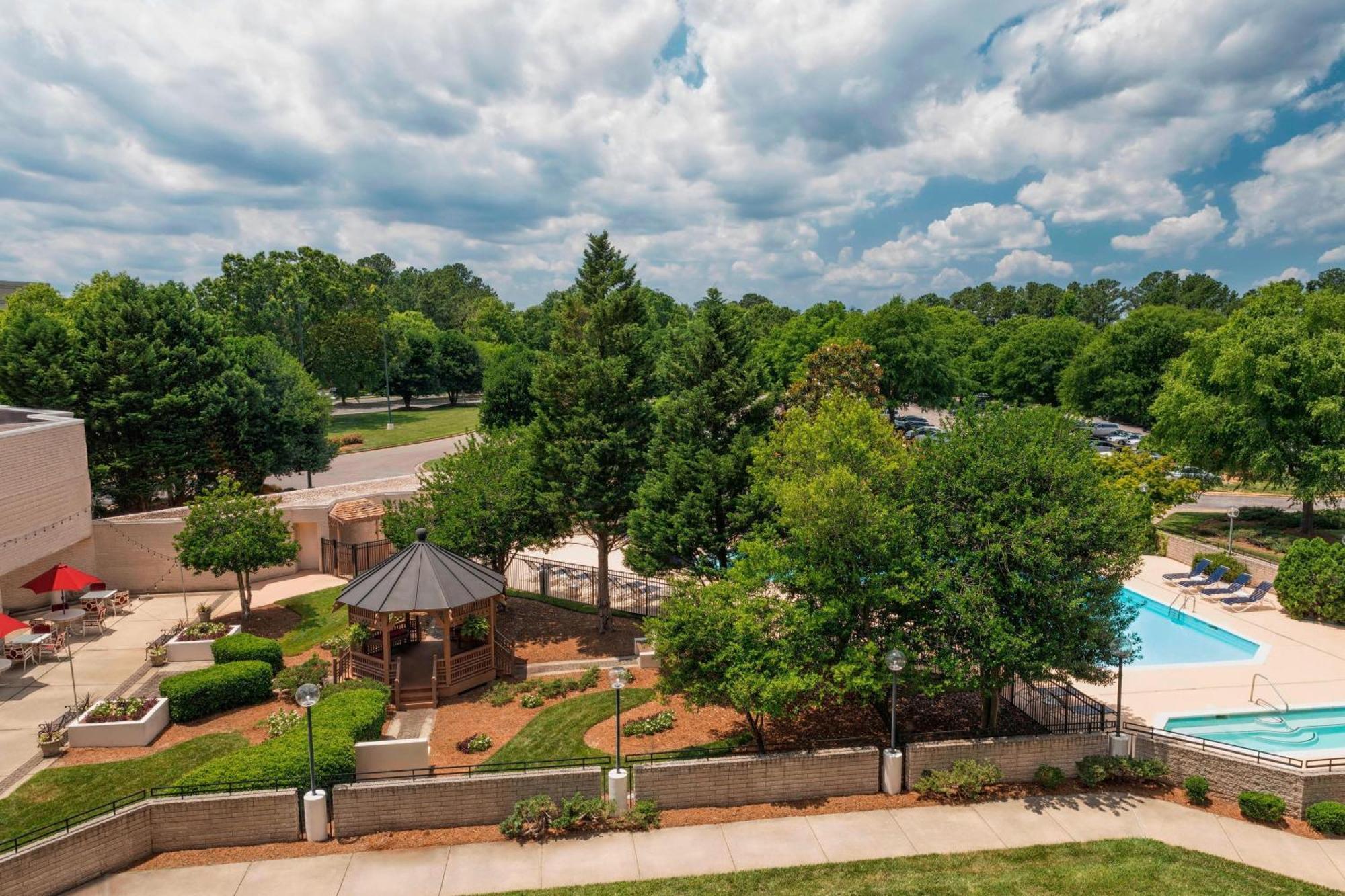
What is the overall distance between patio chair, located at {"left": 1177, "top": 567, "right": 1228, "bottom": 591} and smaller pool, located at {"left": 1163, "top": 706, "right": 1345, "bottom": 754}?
9.72 meters

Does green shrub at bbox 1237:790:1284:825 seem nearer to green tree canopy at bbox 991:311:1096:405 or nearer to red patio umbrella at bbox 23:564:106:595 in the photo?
red patio umbrella at bbox 23:564:106:595

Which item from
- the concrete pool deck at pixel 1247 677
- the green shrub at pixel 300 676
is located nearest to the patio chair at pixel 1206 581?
the concrete pool deck at pixel 1247 677

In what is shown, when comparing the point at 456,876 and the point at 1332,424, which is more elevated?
the point at 1332,424

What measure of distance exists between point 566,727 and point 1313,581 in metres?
25.2

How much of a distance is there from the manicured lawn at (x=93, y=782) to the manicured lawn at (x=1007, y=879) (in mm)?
9568

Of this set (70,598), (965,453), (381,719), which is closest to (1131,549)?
(965,453)

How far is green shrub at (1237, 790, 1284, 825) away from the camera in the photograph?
14.5 metres

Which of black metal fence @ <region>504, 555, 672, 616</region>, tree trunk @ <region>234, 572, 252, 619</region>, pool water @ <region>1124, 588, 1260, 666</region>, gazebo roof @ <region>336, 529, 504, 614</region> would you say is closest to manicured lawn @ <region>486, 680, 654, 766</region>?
gazebo roof @ <region>336, 529, 504, 614</region>

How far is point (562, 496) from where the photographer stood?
24922mm

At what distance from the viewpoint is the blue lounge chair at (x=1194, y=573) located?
29297 millimetres

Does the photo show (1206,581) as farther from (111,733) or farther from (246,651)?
(111,733)

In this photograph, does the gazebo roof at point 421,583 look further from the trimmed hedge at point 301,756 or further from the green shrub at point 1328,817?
the green shrub at point 1328,817

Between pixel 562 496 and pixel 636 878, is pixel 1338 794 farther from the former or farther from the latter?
pixel 562 496

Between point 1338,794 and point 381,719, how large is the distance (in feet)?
66.4
